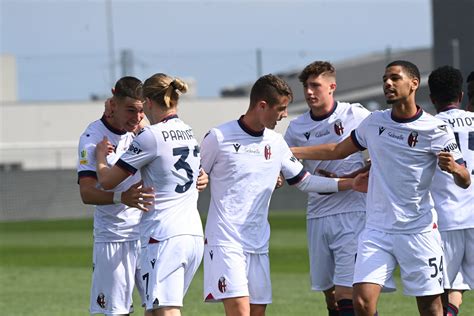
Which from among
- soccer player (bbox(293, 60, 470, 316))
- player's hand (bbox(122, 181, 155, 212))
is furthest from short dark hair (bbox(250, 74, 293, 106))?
player's hand (bbox(122, 181, 155, 212))

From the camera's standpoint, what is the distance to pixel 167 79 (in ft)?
29.0

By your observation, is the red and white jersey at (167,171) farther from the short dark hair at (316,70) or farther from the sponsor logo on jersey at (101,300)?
the short dark hair at (316,70)

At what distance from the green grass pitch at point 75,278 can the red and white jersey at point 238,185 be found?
496 centimetres

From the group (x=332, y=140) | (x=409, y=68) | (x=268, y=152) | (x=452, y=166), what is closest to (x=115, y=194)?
(x=268, y=152)

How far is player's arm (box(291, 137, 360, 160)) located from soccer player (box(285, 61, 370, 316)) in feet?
1.37

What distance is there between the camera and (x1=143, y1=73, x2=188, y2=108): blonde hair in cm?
879

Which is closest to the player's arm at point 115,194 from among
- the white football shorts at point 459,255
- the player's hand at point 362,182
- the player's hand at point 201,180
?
the player's hand at point 201,180

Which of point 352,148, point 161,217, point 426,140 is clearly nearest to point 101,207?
point 161,217

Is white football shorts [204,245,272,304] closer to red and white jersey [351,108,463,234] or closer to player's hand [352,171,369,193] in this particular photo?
red and white jersey [351,108,463,234]

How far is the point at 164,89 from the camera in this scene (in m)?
8.80

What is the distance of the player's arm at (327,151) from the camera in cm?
1002

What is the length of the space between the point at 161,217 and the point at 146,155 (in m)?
0.50

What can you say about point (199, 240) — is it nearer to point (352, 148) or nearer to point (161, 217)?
point (161, 217)

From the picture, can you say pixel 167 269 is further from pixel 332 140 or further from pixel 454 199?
pixel 454 199
